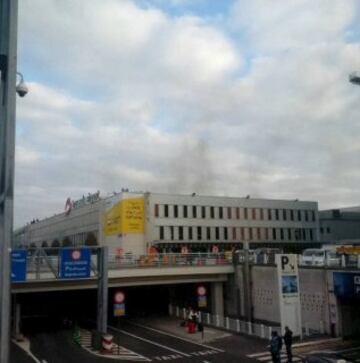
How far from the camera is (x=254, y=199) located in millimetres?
87812

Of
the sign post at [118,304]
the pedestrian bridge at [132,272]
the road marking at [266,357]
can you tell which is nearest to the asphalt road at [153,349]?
the road marking at [266,357]

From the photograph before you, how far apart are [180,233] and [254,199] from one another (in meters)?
16.3

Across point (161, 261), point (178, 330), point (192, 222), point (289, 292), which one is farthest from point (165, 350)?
point (192, 222)

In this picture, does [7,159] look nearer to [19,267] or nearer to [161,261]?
[19,267]

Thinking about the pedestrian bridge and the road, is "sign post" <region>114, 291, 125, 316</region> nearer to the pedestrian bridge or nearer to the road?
the road

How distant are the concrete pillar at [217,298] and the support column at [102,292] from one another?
16.5 meters

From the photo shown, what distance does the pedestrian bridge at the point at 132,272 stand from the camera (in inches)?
1382

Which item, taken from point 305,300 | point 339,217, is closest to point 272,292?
point 305,300

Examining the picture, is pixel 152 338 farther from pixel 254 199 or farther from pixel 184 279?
pixel 254 199

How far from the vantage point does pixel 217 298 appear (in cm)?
4612

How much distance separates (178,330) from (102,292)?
30.3 ft

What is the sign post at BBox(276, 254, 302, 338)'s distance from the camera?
3127cm

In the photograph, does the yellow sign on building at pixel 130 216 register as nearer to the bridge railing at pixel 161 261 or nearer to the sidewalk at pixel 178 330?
the bridge railing at pixel 161 261

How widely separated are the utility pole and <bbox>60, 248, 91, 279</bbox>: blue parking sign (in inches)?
852
